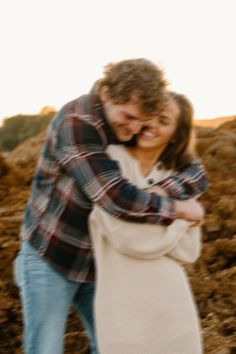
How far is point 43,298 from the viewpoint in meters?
2.78

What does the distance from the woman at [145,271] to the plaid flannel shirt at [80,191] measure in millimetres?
60

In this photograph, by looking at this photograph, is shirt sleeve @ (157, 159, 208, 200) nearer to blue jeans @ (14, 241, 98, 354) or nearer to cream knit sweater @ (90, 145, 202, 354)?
cream knit sweater @ (90, 145, 202, 354)

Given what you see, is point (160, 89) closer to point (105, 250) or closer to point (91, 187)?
point (91, 187)

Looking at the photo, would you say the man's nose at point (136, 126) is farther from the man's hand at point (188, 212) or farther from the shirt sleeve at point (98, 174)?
the man's hand at point (188, 212)

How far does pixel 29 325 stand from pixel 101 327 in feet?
0.92

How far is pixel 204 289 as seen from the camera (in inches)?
186

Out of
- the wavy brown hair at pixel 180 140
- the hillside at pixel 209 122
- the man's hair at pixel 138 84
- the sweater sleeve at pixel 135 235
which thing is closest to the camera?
the man's hair at pixel 138 84

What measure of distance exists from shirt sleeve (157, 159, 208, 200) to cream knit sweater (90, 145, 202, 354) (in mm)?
86

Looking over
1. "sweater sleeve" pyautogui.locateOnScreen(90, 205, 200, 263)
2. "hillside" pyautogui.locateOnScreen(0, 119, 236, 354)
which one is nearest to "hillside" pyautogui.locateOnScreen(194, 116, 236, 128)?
"hillside" pyautogui.locateOnScreen(0, 119, 236, 354)

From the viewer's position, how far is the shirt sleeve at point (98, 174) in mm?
2570

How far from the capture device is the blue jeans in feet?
9.09

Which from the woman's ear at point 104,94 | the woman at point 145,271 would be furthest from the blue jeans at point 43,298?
the woman's ear at point 104,94

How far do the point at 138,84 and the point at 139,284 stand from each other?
62 centimetres

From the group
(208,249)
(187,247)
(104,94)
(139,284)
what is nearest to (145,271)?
(139,284)
